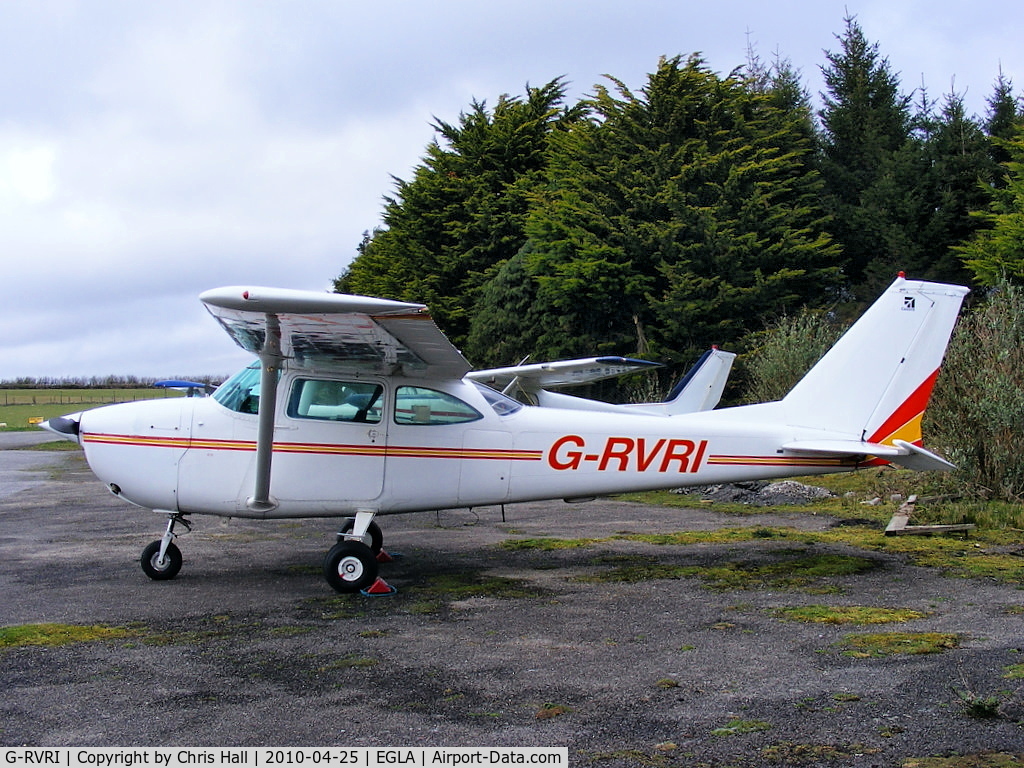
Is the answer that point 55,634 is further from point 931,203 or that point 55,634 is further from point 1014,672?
point 931,203

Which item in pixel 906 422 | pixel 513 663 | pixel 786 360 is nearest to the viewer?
pixel 513 663

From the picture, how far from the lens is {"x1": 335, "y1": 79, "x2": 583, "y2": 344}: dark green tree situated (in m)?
36.6

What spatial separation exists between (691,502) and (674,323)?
12.1m

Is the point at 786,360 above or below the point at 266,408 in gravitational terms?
above

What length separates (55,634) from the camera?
6.35 meters

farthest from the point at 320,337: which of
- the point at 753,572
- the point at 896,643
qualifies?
the point at 896,643

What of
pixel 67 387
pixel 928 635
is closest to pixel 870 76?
pixel 928 635

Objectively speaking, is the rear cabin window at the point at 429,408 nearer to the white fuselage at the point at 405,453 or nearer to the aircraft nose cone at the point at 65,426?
the white fuselage at the point at 405,453

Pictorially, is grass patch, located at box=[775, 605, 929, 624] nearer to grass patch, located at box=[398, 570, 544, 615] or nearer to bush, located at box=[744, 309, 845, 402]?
grass patch, located at box=[398, 570, 544, 615]

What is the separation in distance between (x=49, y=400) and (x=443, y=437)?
225ft

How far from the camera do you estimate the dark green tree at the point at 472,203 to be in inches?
1442

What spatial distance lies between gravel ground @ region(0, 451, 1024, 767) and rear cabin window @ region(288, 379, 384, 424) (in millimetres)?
1513

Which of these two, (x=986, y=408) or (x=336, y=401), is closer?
(x=336, y=401)

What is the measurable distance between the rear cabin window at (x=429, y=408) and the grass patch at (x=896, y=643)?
154 inches
